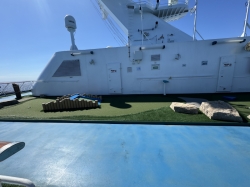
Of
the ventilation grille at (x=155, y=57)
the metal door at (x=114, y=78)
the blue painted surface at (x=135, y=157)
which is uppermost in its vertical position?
the ventilation grille at (x=155, y=57)

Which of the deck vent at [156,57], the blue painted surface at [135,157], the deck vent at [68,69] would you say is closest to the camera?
the blue painted surface at [135,157]

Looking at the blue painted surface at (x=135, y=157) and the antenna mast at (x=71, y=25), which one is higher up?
the antenna mast at (x=71, y=25)

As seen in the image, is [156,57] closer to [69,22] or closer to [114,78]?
[114,78]

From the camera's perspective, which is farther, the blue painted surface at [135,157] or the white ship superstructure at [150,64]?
the white ship superstructure at [150,64]

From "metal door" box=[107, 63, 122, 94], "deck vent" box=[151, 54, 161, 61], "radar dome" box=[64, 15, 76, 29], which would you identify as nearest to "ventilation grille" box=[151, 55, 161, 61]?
"deck vent" box=[151, 54, 161, 61]

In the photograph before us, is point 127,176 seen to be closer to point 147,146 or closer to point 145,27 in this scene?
point 147,146

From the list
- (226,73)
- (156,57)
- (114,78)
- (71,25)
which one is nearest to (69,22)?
(71,25)

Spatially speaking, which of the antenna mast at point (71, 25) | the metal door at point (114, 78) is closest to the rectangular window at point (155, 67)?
the metal door at point (114, 78)

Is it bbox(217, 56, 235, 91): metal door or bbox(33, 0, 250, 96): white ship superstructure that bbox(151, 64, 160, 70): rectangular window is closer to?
bbox(33, 0, 250, 96): white ship superstructure

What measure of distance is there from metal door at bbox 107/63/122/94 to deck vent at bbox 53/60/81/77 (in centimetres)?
213

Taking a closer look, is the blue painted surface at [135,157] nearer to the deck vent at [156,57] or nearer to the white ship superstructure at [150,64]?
the white ship superstructure at [150,64]

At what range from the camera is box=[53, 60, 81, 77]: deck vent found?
289 inches

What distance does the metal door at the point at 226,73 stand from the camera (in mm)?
5923

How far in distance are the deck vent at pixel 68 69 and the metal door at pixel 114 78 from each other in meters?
2.13
